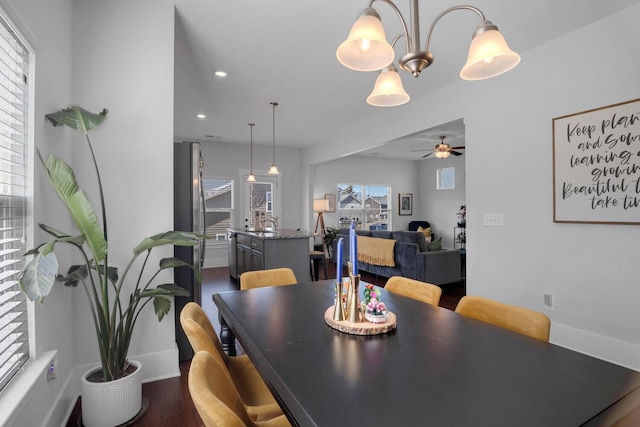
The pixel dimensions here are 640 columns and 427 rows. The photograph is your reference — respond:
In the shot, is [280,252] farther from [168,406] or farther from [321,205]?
[321,205]

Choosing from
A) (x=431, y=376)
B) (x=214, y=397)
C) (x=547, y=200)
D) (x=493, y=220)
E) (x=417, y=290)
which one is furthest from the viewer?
(x=493, y=220)

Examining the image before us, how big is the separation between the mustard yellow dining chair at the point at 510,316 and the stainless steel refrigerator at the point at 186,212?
6.93 feet

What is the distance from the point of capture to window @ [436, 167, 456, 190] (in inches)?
340

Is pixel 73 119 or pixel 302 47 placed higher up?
pixel 302 47

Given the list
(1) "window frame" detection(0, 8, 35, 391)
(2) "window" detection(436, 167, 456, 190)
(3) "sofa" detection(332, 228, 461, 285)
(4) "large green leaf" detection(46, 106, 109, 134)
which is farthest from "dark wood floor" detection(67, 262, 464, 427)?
(2) "window" detection(436, 167, 456, 190)

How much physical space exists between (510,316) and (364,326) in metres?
0.69

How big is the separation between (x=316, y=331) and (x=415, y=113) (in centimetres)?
382

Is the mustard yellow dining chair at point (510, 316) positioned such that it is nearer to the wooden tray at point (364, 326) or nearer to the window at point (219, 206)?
the wooden tray at point (364, 326)

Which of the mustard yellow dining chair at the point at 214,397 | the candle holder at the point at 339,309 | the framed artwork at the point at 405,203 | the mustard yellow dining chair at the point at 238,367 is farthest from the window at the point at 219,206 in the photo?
the mustard yellow dining chair at the point at 214,397

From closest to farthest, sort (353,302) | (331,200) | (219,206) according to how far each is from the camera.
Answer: (353,302), (219,206), (331,200)

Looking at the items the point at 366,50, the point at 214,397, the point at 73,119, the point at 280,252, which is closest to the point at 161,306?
the point at 73,119

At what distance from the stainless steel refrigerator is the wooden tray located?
181cm

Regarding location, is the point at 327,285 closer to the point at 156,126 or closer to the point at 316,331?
the point at 316,331

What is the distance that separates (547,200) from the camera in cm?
295
